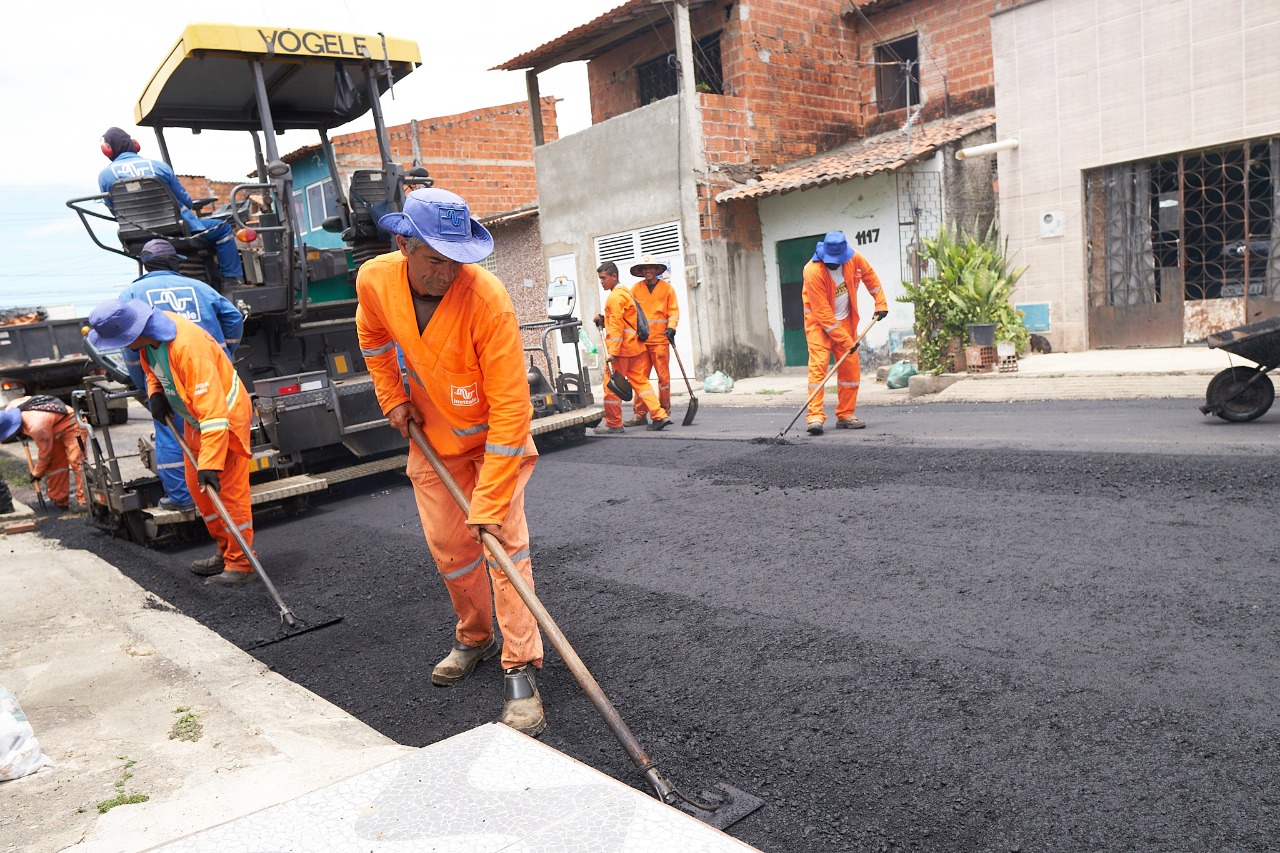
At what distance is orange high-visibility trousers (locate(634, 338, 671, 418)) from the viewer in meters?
9.04

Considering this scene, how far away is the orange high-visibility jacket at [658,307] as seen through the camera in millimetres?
9016

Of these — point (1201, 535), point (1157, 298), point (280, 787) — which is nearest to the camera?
point (280, 787)

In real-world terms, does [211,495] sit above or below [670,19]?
below

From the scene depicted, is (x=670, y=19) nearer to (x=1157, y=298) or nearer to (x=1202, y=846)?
(x=1157, y=298)

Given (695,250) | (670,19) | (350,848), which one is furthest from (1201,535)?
(670,19)

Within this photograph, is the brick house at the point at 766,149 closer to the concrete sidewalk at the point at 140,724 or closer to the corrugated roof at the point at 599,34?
the corrugated roof at the point at 599,34

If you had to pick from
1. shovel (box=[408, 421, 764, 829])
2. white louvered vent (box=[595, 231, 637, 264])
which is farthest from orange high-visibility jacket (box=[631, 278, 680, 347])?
shovel (box=[408, 421, 764, 829])

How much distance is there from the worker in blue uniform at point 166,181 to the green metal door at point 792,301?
8.81 meters

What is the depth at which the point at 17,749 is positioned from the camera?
2.62 meters

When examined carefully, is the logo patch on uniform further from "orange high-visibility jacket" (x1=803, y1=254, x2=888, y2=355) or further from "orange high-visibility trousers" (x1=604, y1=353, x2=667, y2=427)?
"orange high-visibility trousers" (x1=604, y1=353, x2=667, y2=427)

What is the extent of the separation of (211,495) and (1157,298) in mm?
9959

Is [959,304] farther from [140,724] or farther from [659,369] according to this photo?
[140,724]

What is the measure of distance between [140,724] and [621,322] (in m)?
6.32

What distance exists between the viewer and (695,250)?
13.5 m
